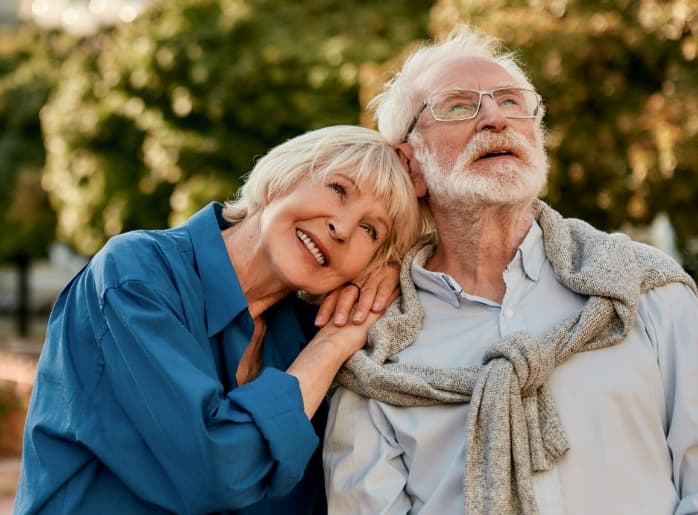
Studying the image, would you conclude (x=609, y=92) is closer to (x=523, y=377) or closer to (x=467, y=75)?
(x=467, y=75)

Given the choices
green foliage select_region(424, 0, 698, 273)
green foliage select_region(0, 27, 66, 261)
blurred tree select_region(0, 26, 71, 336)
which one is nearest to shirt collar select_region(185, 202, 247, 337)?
green foliage select_region(424, 0, 698, 273)

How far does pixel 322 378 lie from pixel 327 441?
0.24 meters

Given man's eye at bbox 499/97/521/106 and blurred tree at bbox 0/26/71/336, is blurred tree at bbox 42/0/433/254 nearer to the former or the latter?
blurred tree at bbox 0/26/71/336

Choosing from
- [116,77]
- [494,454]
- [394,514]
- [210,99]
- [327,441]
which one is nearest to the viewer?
[494,454]

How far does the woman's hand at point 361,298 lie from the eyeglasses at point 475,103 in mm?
521

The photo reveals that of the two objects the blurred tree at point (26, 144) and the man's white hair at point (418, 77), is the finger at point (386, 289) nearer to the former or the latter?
the man's white hair at point (418, 77)

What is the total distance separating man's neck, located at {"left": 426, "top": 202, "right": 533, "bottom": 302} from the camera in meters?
2.71

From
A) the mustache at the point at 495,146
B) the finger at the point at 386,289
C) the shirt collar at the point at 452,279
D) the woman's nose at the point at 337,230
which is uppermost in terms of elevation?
the mustache at the point at 495,146

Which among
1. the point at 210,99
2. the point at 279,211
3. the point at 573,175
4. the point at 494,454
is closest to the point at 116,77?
the point at 210,99

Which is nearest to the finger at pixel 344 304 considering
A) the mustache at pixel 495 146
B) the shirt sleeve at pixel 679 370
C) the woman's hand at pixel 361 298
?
the woman's hand at pixel 361 298

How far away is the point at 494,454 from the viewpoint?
7.48 ft

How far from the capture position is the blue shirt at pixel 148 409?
2.21m

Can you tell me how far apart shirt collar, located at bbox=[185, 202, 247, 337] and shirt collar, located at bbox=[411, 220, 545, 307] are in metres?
0.57

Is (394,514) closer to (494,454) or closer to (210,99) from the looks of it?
(494,454)
